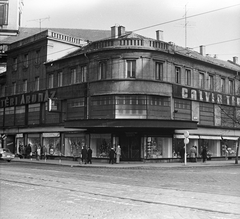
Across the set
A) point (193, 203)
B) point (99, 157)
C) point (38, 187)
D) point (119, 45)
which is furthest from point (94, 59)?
point (193, 203)

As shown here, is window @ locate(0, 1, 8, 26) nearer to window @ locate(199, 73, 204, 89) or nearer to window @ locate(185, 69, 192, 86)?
window @ locate(185, 69, 192, 86)

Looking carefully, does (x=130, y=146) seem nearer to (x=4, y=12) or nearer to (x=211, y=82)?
(x=211, y=82)

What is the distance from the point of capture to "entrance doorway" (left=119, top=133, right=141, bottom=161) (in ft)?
107

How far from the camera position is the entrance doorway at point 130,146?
107ft

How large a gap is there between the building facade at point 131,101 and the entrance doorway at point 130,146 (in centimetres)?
9

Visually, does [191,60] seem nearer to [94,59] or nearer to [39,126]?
[94,59]

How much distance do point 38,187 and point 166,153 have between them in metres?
21.7

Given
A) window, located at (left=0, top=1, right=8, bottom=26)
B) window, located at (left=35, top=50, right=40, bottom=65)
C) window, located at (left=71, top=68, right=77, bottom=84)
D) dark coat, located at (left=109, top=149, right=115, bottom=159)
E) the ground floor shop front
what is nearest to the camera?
window, located at (left=0, top=1, right=8, bottom=26)

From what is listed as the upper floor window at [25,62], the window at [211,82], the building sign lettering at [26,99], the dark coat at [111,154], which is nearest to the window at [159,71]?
the window at [211,82]

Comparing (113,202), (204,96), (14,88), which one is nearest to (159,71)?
(204,96)

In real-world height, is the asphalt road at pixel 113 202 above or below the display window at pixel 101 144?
below

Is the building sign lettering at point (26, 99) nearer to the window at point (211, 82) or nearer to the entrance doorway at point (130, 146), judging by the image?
the entrance doorway at point (130, 146)

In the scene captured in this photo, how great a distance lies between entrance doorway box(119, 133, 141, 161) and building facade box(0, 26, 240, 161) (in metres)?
0.09

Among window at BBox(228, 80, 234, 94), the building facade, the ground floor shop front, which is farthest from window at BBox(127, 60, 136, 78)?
window at BBox(228, 80, 234, 94)
